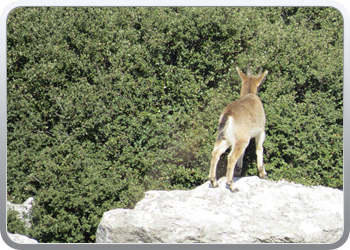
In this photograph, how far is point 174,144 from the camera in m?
8.94

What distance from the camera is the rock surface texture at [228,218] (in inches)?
267

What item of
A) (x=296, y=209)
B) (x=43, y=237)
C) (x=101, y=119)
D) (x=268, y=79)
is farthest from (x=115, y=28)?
(x=296, y=209)

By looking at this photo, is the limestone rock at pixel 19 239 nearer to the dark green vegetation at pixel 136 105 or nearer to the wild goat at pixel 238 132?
the dark green vegetation at pixel 136 105

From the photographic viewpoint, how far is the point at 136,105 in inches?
363

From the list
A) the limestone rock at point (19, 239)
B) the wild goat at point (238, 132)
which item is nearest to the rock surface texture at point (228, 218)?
the wild goat at point (238, 132)

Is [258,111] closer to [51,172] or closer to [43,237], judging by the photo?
[51,172]

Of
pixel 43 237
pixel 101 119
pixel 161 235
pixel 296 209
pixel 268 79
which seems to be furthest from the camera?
pixel 268 79

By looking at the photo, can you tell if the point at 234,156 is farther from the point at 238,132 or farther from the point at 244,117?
the point at 244,117

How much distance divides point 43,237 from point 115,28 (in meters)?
5.25

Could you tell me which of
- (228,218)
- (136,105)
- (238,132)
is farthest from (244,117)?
(136,105)

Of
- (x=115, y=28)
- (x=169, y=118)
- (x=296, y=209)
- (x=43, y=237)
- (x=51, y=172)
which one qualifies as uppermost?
A: (x=115, y=28)

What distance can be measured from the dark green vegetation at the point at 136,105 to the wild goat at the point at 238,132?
0.59 metres

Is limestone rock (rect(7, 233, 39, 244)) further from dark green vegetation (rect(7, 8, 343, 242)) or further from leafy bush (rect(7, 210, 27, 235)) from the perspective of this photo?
dark green vegetation (rect(7, 8, 343, 242))

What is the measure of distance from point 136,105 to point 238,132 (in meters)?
2.73
